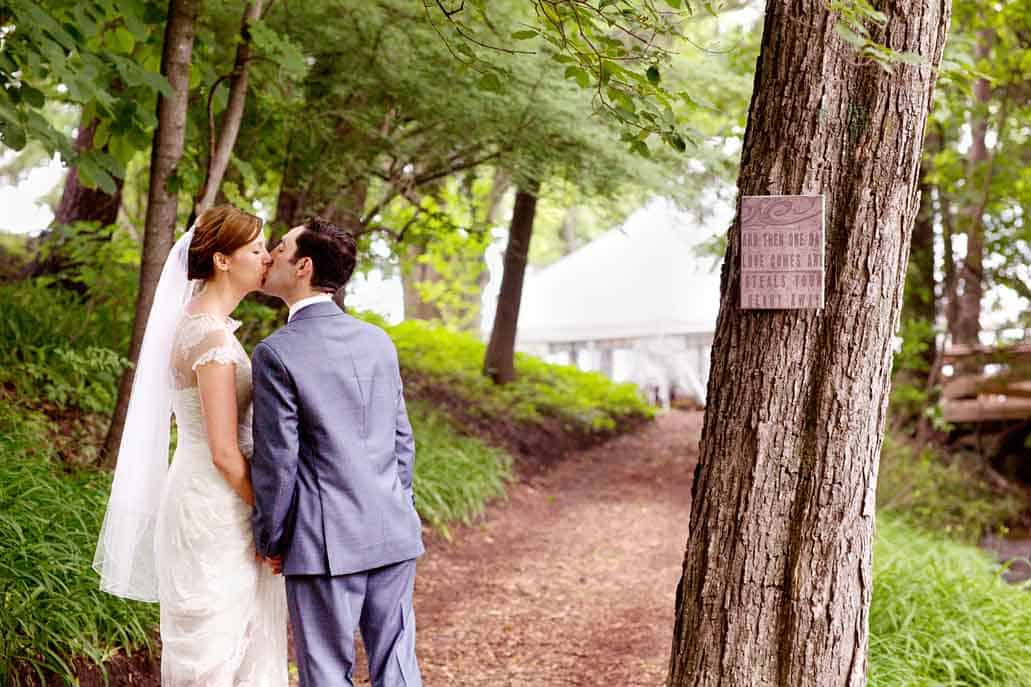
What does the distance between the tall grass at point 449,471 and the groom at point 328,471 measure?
3923mm

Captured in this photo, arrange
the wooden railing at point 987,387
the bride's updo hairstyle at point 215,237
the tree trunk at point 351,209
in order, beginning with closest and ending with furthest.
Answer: the bride's updo hairstyle at point 215,237, the tree trunk at point 351,209, the wooden railing at point 987,387

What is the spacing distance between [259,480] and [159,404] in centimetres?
59

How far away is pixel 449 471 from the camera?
794 cm

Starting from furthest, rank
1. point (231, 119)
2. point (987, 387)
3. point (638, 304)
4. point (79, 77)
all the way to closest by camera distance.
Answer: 1. point (638, 304)
2. point (987, 387)
3. point (231, 119)
4. point (79, 77)

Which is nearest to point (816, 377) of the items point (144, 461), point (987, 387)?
point (144, 461)

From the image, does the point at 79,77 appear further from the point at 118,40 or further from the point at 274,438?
the point at 274,438

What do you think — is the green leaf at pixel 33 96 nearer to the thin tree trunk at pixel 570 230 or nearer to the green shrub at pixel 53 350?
the green shrub at pixel 53 350

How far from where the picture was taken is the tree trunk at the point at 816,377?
306 centimetres

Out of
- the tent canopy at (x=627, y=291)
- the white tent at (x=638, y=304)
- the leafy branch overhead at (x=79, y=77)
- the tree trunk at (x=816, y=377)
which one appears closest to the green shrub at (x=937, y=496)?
the tent canopy at (x=627, y=291)

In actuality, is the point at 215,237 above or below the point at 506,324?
below

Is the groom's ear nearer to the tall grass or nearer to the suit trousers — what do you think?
the suit trousers

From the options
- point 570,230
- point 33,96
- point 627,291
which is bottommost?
point 33,96

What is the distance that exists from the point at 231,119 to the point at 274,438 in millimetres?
2970

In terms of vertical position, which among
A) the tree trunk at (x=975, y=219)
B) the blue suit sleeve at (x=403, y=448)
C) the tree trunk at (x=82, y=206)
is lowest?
the blue suit sleeve at (x=403, y=448)
